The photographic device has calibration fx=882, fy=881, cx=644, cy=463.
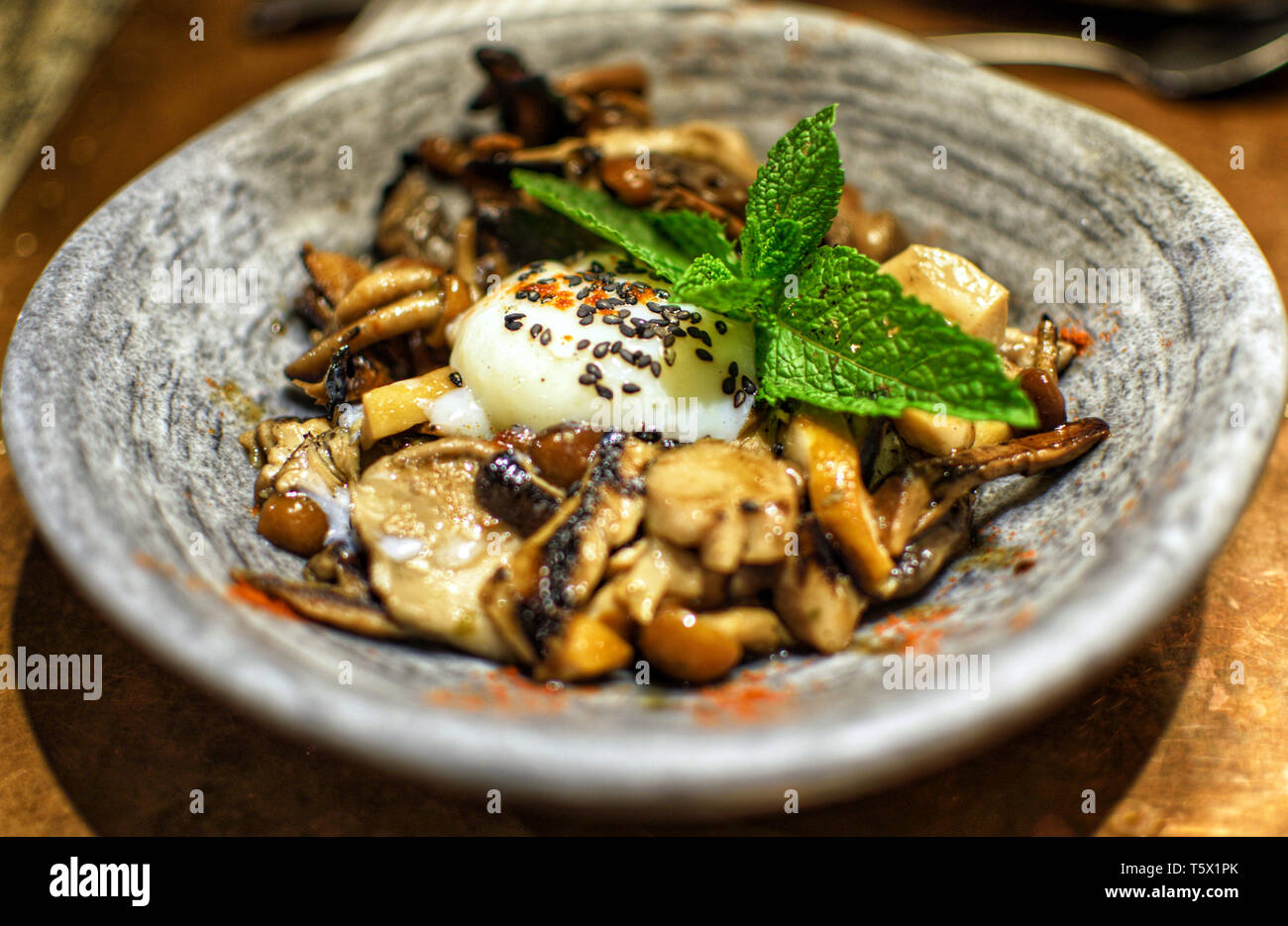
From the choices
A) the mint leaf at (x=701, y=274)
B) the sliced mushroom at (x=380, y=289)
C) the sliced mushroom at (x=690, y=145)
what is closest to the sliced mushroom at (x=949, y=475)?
the mint leaf at (x=701, y=274)

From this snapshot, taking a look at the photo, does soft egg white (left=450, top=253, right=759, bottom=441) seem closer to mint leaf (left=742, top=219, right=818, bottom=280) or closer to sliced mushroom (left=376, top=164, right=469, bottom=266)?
mint leaf (left=742, top=219, right=818, bottom=280)

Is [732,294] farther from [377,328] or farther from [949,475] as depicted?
[377,328]

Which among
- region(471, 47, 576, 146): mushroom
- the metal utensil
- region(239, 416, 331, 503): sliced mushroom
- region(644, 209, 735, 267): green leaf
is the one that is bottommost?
region(239, 416, 331, 503): sliced mushroom

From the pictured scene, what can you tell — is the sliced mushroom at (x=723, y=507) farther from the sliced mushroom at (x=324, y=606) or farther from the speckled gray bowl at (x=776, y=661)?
the sliced mushroom at (x=324, y=606)

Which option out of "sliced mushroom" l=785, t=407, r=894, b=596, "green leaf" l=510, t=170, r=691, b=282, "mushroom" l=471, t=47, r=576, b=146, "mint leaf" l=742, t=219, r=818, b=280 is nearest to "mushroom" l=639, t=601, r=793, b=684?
"sliced mushroom" l=785, t=407, r=894, b=596

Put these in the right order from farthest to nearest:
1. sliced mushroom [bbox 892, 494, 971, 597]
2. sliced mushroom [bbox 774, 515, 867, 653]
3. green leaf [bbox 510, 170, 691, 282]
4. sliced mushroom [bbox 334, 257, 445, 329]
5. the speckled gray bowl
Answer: sliced mushroom [bbox 334, 257, 445, 329] → green leaf [bbox 510, 170, 691, 282] → sliced mushroom [bbox 892, 494, 971, 597] → sliced mushroom [bbox 774, 515, 867, 653] → the speckled gray bowl
